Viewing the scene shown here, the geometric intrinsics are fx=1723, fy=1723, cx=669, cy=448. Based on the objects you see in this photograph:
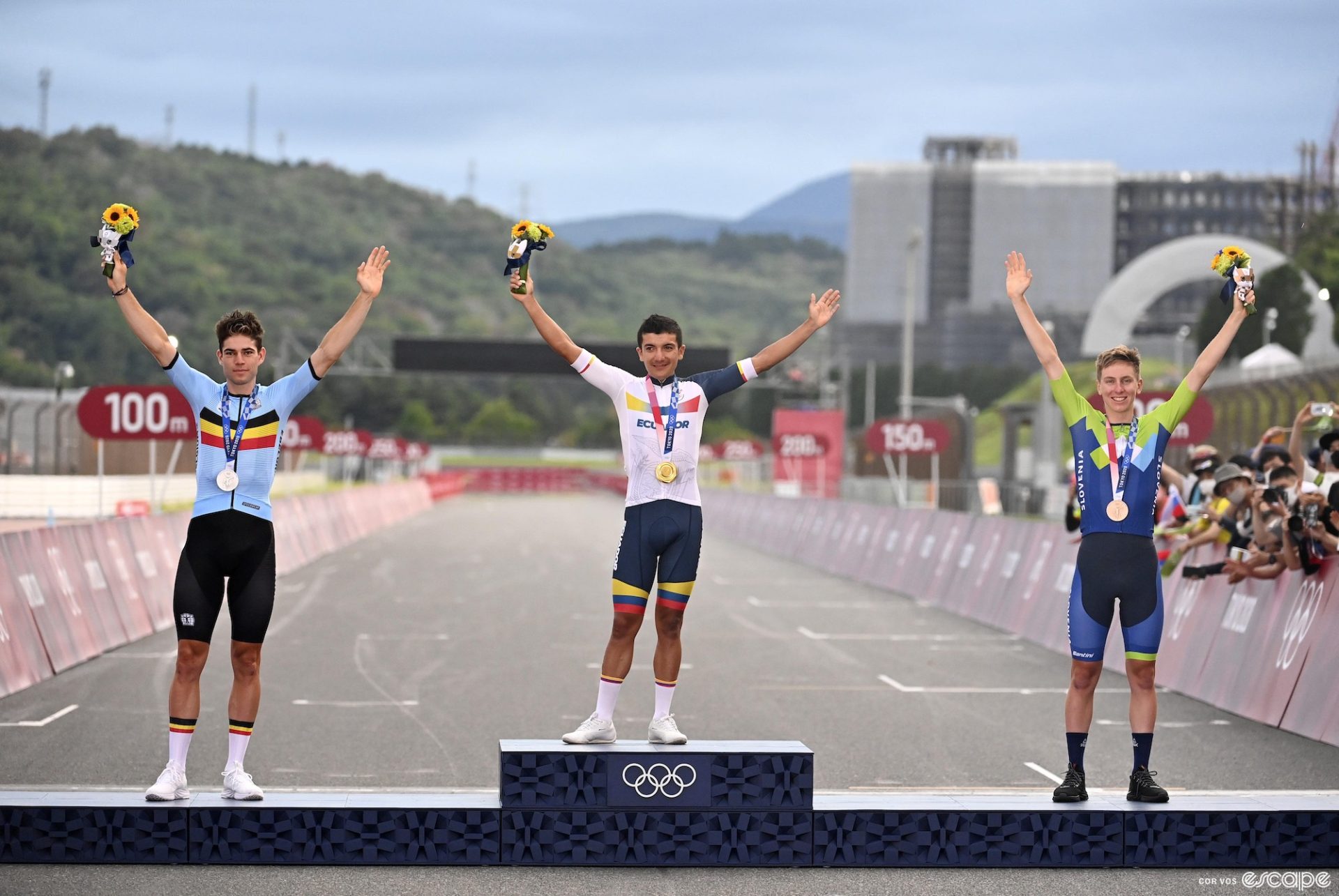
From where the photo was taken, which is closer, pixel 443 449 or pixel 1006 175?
pixel 443 449

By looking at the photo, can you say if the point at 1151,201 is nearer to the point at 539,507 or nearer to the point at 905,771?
the point at 539,507

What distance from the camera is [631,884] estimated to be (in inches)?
281

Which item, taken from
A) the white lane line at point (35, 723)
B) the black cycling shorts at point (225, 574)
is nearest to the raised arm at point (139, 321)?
the black cycling shorts at point (225, 574)

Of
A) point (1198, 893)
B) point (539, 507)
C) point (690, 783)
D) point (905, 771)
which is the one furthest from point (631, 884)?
point (539, 507)

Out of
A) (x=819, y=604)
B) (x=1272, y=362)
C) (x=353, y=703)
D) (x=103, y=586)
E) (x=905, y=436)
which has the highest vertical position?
(x=1272, y=362)

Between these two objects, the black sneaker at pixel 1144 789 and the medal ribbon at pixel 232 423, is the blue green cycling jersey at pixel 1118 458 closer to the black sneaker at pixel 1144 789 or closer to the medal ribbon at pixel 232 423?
the black sneaker at pixel 1144 789

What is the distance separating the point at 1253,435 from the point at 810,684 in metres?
23.1

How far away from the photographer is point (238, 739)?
761 centimetres

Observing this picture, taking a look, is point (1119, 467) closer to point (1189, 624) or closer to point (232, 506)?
point (232, 506)

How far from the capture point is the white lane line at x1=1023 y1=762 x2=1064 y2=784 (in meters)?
9.63

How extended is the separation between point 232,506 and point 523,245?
67.3 inches

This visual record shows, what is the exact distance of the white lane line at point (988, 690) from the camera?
13812 millimetres

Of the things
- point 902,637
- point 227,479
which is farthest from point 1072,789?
point 902,637

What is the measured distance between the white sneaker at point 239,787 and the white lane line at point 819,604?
14951 mm
